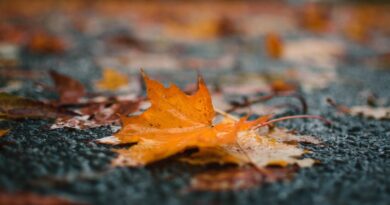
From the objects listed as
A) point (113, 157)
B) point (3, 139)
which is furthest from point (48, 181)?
point (3, 139)

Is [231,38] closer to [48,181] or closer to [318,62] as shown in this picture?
[318,62]

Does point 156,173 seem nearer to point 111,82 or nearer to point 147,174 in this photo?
point 147,174

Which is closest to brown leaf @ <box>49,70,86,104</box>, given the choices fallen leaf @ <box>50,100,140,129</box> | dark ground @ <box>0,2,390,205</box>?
fallen leaf @ <box>50,100,140,129</box>

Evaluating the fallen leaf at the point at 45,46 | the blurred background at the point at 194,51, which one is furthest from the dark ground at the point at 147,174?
the fallen leaf at the point at 45,46

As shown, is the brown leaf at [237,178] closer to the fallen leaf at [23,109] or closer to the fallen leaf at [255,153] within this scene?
the fallen leaf at [255,153]

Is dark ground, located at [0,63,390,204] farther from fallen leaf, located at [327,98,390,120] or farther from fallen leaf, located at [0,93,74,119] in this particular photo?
fallen leaf, located at [327,98,390,120]

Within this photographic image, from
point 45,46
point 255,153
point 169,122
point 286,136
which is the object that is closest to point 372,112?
point 286,136
